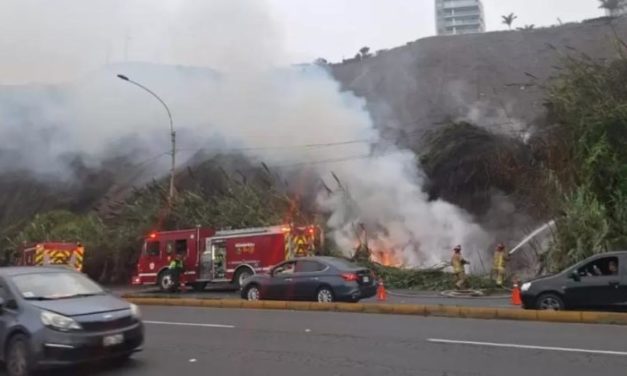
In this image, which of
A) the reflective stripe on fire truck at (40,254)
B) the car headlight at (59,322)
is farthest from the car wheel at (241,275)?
the car headlight at (59,322)

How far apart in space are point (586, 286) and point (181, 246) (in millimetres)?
15947

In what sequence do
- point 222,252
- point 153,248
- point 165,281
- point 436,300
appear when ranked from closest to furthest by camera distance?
point 436,300 < point 222,252 < point 165,281 < point 153,248

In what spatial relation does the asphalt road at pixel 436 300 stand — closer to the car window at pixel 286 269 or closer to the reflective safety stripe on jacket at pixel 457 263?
the reflective safety stripe on jacket at pixel 457 263

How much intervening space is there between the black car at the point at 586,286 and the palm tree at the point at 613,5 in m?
64.9

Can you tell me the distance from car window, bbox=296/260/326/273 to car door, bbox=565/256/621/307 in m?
5.78

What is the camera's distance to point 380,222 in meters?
24.7

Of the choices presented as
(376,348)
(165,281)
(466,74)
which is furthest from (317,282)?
(466,74)

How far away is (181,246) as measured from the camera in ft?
79.3

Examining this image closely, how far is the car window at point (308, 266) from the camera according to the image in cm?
1543

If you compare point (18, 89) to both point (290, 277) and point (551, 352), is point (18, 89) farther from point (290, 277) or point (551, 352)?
point (551, 352)

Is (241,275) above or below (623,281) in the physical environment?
above

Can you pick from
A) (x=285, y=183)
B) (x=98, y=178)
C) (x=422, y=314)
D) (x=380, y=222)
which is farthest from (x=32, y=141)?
(x=422, y=314)

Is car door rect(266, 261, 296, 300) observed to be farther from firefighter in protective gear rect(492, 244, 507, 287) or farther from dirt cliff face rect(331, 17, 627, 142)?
dirt cliff face rect(331, 17, 627, 142)

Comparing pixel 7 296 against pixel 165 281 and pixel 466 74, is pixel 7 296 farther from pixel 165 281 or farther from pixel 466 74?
pixel 466 74
